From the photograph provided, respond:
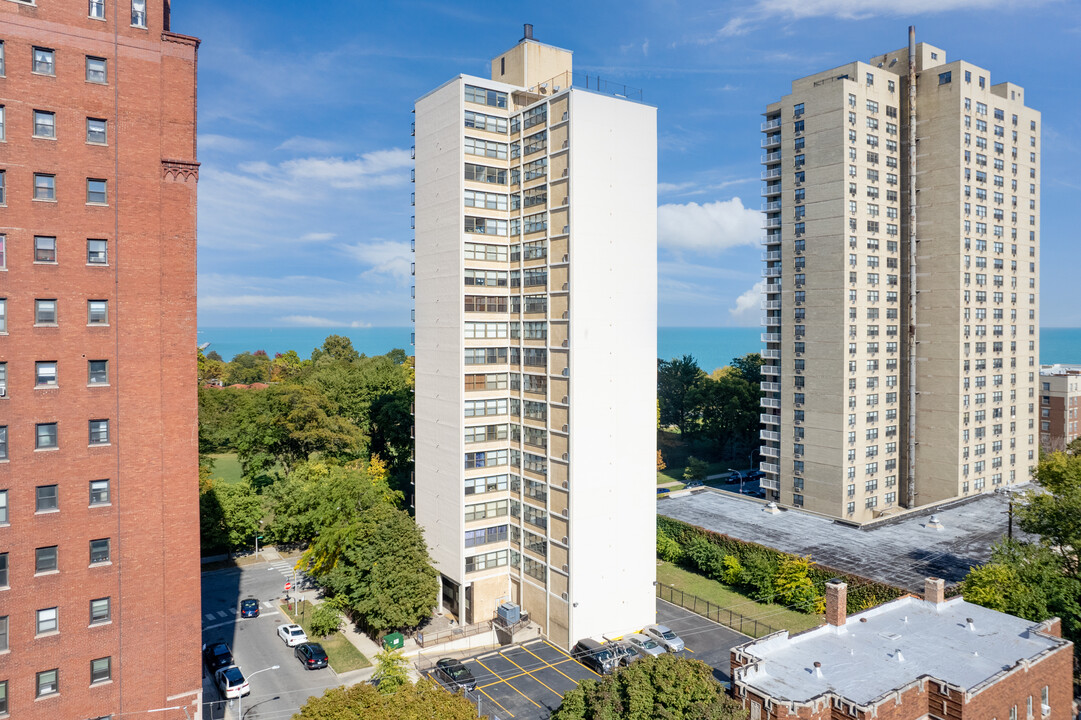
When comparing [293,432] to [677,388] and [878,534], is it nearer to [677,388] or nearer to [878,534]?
[878,534]

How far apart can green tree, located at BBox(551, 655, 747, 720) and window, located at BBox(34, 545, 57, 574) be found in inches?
1033

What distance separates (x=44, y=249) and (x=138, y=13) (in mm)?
13595

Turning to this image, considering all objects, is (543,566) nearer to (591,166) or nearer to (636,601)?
(636,601)

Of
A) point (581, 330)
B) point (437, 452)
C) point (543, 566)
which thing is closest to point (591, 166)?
point (581, 330)

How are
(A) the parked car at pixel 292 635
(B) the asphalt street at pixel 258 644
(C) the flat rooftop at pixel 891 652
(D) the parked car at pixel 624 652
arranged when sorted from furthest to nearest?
(A) the parked car at pixel 292 635
(D) the parked car at pixel 624 652
(B) the asphalt street at pixel 258 644
(C) the flat rooftop at pixel 891 652

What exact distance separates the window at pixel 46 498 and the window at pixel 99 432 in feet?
9.09

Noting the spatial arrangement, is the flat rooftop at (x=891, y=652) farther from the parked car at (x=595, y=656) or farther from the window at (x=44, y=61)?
the window at (x=44, y=61)

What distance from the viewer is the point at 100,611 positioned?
35562mm

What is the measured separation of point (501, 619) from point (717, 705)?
1188 inches

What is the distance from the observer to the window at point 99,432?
35.6 meters

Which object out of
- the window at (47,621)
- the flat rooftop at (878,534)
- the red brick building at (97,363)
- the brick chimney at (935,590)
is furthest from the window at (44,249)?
the flat rooftop at (878,534)

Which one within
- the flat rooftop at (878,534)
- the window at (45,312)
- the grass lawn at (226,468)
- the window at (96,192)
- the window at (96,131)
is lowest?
the grass lawn at (226,468)

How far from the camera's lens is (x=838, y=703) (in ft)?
99.0

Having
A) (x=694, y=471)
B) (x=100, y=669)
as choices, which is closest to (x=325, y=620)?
(x=100, y=669)
